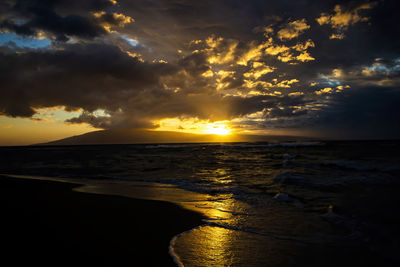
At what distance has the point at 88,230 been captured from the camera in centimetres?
479

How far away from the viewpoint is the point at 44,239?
4.31 m

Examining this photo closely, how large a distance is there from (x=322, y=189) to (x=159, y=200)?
697cm

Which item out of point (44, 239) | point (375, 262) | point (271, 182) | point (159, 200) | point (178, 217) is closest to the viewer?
point (375, 262)

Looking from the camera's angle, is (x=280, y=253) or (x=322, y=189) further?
(x=322, y=189)

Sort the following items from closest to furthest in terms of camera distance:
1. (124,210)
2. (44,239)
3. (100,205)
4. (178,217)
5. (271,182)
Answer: (44,239) < (178,217) < (124,210) < (100,205) < (271,182)

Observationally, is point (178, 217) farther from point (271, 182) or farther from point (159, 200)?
point (271, 182)

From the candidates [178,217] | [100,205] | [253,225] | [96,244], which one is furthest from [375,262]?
[100,205]

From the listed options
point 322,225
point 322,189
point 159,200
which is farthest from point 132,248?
point 322,189

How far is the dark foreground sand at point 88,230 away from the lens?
11.8 ft

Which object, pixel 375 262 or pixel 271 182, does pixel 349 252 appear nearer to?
pixel 375 262

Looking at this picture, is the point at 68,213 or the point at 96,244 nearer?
the point at 96,244

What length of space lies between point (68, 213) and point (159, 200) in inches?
108

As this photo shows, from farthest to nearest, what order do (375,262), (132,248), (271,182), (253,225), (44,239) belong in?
(271,182) → (253,225) → (44,239) → (132,248) → (375,262)

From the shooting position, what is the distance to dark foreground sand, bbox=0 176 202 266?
361 cm
